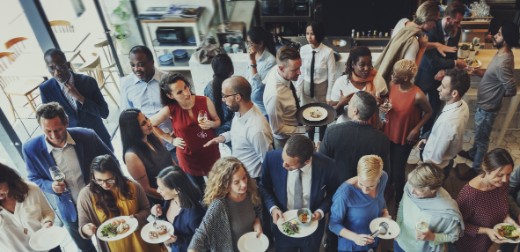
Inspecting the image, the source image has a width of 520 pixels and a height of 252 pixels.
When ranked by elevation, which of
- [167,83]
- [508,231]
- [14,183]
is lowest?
[508,231]

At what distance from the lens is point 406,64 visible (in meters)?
3.23

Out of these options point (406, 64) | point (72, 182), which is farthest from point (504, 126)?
point (72, 182)

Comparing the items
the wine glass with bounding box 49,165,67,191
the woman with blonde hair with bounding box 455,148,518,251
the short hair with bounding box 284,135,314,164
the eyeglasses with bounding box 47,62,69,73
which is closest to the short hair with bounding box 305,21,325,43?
the short hair with bounding box 284,135,314,164

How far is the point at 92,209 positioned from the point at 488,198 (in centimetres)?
247

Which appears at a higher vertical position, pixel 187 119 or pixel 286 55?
pixel 286 55

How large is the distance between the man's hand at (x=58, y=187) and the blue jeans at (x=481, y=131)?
372cm

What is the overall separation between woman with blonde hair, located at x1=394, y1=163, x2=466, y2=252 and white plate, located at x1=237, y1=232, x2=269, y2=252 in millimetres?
933

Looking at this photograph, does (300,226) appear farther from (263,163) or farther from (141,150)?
(141,150)

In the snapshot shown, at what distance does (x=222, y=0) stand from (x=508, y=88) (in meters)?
4.41

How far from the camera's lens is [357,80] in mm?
3518

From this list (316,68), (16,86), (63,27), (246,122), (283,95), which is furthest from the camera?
(63,27)

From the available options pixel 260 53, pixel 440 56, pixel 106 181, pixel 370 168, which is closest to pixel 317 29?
pixel 260 53

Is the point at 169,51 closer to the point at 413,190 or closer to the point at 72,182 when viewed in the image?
the point at 72,182

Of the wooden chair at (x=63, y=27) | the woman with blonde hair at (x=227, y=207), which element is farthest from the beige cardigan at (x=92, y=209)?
the wooden chair at (x=63, y=27)
